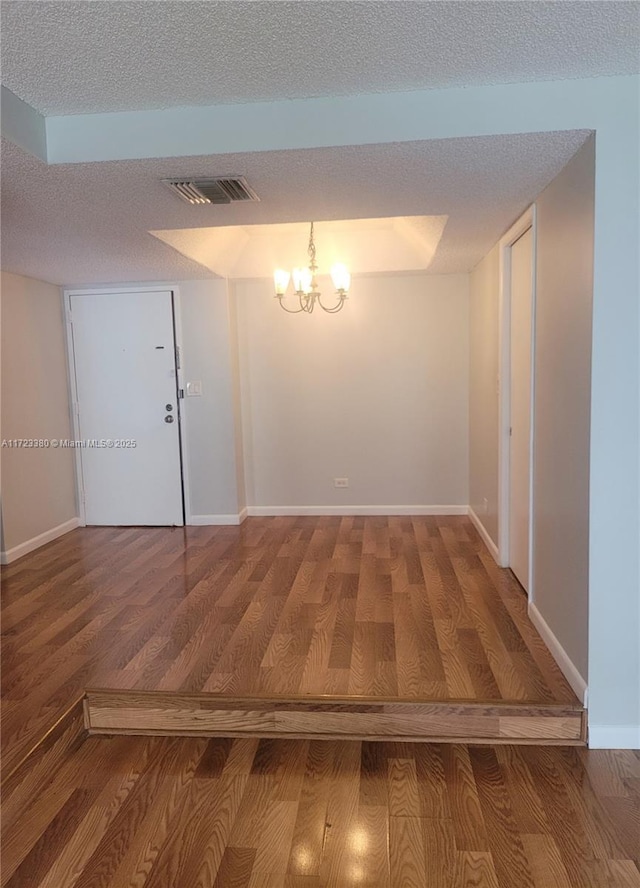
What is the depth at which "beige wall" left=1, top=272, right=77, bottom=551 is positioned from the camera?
4191 mm

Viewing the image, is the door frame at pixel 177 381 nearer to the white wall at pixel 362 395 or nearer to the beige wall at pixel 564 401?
the white wall at pixel 362 395

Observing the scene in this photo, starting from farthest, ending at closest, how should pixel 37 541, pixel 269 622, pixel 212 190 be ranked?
1. pixel 37 541
2. pixel 269 622
3. pixel 212 190

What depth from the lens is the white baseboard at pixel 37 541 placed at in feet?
13.7

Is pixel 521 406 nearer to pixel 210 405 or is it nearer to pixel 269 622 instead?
pixel 269 622

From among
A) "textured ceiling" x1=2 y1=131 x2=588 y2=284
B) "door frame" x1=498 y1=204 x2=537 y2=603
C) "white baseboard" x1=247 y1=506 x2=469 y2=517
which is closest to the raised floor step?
"door frame" x1=498 y1=204 x2=537 y2=603

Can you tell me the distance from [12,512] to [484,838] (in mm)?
3823

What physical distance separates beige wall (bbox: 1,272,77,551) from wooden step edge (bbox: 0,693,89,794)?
2257mm

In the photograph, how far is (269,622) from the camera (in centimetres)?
302

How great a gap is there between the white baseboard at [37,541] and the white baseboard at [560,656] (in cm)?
363

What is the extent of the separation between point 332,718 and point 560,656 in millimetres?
1046

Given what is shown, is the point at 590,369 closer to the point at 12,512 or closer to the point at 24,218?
the point at 24,218

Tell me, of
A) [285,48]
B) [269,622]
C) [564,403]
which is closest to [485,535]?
[269,622]

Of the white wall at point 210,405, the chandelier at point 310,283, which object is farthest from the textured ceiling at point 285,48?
the white wall at point 210,405

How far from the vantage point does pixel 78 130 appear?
7.12 ft
